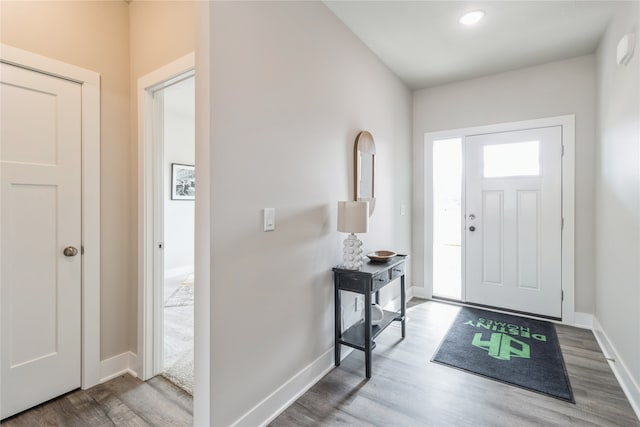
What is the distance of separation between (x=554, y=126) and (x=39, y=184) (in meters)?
4.39

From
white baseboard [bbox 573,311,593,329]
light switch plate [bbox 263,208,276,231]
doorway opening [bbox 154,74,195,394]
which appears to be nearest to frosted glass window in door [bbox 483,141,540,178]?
white baseboard [bbox 573,311,593,329]

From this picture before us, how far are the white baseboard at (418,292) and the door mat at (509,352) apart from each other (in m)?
0.60

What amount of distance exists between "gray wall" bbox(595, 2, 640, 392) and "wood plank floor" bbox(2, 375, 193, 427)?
9.05ft

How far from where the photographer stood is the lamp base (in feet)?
7.34

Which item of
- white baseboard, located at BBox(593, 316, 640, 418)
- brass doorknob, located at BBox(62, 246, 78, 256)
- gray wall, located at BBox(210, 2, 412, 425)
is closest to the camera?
gray wall, located at BBox(210, 2, 412, 425)

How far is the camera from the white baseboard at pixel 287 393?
1.65m

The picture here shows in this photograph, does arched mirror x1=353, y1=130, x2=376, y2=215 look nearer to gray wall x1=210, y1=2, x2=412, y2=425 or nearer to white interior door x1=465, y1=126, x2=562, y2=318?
gray wall x1=210, y1=2, x2=412, y2=425

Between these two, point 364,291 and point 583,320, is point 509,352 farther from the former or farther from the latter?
point 364,291

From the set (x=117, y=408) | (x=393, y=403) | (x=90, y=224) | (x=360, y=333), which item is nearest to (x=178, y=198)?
(x=90, y=224)

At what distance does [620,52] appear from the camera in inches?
80.1

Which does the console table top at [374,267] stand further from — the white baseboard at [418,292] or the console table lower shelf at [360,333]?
the white baseboard at [418,292]

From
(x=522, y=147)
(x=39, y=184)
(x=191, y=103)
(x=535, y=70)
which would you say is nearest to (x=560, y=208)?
(x=522, y=147)

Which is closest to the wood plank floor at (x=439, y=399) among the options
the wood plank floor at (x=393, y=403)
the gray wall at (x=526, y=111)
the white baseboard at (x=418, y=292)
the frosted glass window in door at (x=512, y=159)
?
the wood plank floor at (x=393, y=403)

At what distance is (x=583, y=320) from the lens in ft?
9.98
